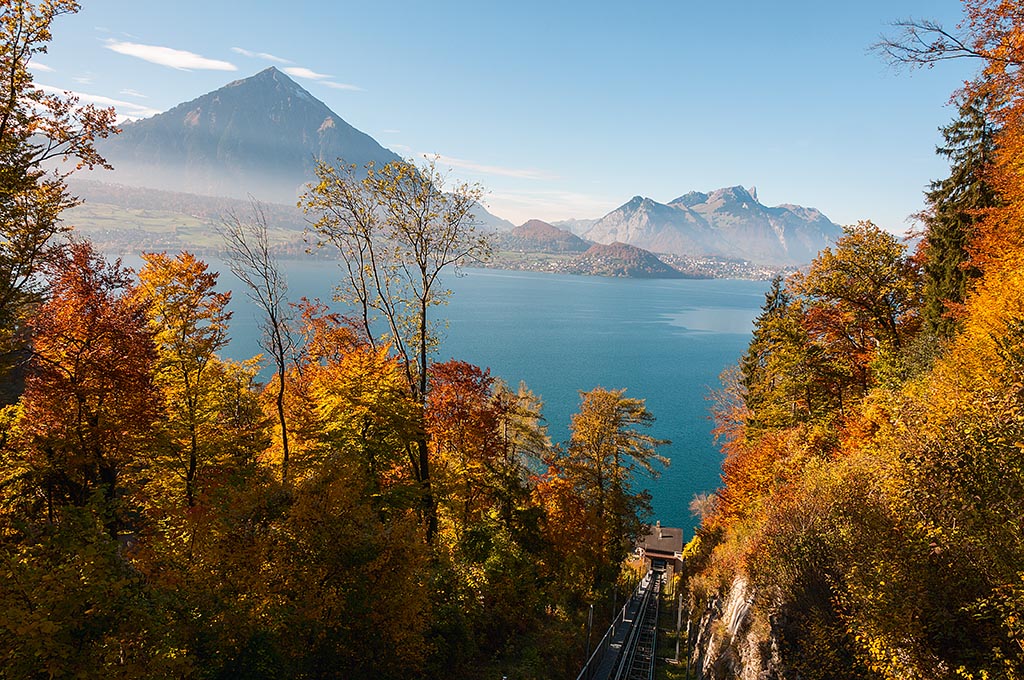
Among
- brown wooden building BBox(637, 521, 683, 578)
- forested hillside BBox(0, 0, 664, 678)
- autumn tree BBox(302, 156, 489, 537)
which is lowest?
brown wooden building BBox(637, 521, 683, 578)

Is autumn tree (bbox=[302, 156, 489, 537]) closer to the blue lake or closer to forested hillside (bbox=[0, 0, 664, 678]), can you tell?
forested hillside (bbox=[0, 0, 664, 678])

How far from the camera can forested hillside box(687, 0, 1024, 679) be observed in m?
9.38

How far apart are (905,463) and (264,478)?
728 inches

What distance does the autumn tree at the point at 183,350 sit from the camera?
744 inches

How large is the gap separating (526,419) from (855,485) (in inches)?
794

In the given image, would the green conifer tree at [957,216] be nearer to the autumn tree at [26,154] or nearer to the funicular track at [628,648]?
the funicular track at [628,648]

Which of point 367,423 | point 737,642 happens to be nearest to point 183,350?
point 367,423

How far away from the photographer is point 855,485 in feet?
43.5

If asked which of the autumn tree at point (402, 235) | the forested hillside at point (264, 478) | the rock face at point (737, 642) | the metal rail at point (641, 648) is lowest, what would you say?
the metal rail at point (641, 648)

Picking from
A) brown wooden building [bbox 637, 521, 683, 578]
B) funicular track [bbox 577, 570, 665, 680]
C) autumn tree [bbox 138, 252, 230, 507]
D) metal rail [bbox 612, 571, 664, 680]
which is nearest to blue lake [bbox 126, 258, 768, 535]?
brown wooden building [bbox 637, 521, 683, 578]

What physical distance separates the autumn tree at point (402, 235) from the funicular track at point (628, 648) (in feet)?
32.8

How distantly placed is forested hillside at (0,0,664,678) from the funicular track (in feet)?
3.95

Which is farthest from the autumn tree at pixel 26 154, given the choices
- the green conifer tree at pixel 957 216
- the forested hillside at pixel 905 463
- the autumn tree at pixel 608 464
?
the green conifer tree at pixel 957 216

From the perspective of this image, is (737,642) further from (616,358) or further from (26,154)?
(616,358)
